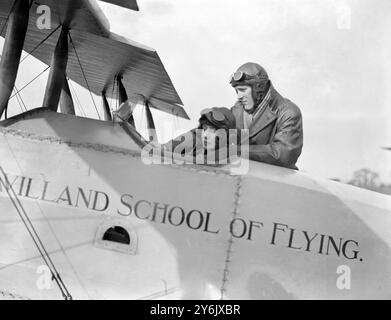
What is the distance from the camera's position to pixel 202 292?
2707 mm

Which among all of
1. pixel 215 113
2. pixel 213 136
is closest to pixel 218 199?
pixel 213 136

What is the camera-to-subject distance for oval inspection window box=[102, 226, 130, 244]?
2777 mm

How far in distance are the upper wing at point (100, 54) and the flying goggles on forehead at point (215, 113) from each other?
146 centimetres

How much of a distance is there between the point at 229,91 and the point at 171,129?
18.8 inches

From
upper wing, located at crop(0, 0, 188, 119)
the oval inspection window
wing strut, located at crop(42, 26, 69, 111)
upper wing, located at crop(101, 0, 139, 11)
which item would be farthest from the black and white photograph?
upper wing, located at crop(0, 0, 188, 119)

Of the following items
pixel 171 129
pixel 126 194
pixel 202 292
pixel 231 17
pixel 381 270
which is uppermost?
pixel 231 17

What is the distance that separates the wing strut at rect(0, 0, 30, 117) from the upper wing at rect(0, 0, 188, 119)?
0.64 meters

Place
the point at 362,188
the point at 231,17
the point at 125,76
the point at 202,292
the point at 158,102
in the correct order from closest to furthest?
the point at 202,292
the point at 362,188
the point at 231,17
the point at 125,76
the point at 158,102

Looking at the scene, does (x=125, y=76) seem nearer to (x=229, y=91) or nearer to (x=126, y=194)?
(x=229, y=91)

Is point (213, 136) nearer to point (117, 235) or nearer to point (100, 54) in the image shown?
point (117, 235)

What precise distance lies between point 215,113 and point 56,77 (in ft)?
5.09

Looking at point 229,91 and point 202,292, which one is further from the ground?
point 229,91

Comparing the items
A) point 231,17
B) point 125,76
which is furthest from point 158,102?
point 231,17

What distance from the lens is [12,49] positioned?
10.5ft
